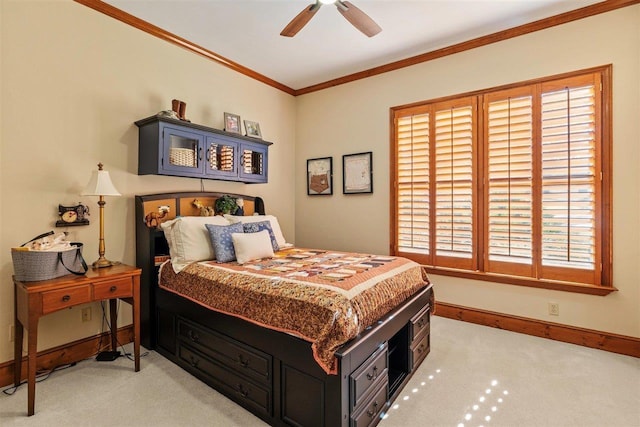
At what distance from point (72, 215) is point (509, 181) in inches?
157

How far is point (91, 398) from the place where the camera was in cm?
214

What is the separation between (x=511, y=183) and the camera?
323cm

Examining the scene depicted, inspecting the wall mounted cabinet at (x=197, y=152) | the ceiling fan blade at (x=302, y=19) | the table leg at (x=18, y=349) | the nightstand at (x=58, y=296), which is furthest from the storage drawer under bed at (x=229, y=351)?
the ceiling fan blade at (x=302, y=19)

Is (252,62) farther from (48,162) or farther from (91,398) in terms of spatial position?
(91,398)

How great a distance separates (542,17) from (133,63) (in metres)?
3.88

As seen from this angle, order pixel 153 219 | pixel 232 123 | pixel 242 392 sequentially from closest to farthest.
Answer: pixel 242 392 → pixel 153 219 → pixel 232 123

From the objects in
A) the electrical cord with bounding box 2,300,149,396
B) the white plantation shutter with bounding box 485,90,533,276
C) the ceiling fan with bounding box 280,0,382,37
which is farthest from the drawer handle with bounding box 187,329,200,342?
the white plantation shutter with bounding box 485,90,533,276

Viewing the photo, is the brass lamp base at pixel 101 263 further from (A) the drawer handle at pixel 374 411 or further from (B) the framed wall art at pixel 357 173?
(B) the framed wall art at pixel 357 173

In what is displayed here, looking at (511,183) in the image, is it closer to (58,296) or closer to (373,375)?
(373,375)

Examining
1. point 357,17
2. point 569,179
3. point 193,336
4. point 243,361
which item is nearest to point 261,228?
point 193,336

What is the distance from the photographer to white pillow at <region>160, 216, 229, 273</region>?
2.68 m

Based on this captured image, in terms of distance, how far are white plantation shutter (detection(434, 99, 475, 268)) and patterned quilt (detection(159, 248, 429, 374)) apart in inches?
38.0

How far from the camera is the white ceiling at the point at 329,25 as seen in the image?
110 inches

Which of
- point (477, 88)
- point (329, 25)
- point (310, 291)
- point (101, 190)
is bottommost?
point (310, 291)
